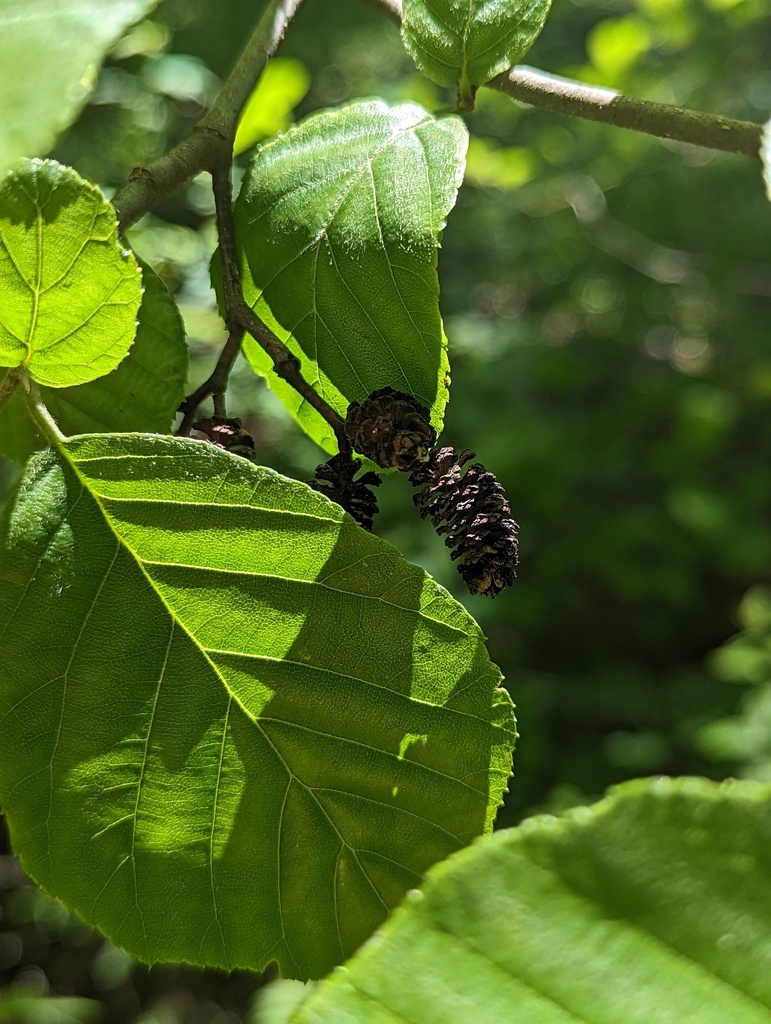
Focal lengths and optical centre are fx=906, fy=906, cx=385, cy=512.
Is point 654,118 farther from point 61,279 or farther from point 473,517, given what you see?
point 61,279

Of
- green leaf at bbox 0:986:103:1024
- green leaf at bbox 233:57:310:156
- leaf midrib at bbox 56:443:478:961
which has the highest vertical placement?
green leaf at bbox 233:57:310:156

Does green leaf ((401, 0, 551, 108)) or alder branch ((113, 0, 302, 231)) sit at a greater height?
green leaf ((401, 0, 551, 108))

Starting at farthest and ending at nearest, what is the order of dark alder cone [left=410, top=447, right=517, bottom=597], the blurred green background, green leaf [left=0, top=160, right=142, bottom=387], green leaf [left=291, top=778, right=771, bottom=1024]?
the blurred green background → dark alder cone [left=410, top=447, right=517, bottom=597] → green leaf [left=0, top=160, right=142, bottom=387] → green leaf [left=291, top=778, right=771, bottom=1024]

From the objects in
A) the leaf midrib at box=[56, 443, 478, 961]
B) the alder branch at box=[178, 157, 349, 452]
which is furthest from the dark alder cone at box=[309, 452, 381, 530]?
the leaf midrib at box=[56, 443, 478, 961]

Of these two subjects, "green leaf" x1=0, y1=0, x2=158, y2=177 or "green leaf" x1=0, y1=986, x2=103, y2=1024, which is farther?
"green leaf" x1=0, y1=986, x2=103, y2=1024

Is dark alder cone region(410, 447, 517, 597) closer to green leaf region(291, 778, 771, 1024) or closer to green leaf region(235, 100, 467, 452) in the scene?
green leaf region(235, 100, 467, 452)

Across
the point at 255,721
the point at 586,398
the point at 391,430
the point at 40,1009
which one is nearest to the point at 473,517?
the point at 391,430

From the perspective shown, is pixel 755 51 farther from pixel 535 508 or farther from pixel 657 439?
pixel 535 508
